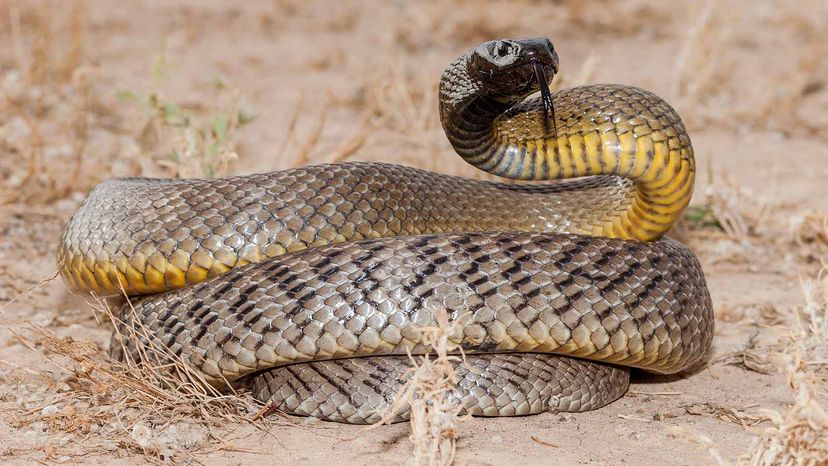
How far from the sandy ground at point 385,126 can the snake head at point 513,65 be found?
1.49 metres

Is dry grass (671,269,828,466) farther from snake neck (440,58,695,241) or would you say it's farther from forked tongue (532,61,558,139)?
forked tongue (532,61,558,139)

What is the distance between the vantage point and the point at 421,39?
11.8 metres

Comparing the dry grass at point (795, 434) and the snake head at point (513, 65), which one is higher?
the snake head at point (513, 65)

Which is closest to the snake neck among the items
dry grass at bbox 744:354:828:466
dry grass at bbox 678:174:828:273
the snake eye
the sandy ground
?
the snake eye

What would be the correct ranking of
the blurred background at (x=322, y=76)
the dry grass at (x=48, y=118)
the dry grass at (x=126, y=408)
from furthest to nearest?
the blurred background at (x=322, y=76)
the dry grass at (x=48, y=118)
the dry grass at (x=126, y=408)

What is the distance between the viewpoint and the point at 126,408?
4277 mm

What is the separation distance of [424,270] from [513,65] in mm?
959

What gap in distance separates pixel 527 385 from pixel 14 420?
221cm

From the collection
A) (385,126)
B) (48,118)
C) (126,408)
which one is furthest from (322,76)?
(126,408)

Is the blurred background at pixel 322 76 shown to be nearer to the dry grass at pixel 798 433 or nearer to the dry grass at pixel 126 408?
the dry grass at pixel 126 408

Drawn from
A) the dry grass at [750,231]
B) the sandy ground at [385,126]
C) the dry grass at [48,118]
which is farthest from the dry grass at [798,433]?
the dry grass at [48,118]

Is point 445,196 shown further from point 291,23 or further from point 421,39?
point 291,23

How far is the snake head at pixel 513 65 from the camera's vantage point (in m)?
4.18

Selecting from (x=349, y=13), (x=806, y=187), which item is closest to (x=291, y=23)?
(x=349, y=13)
